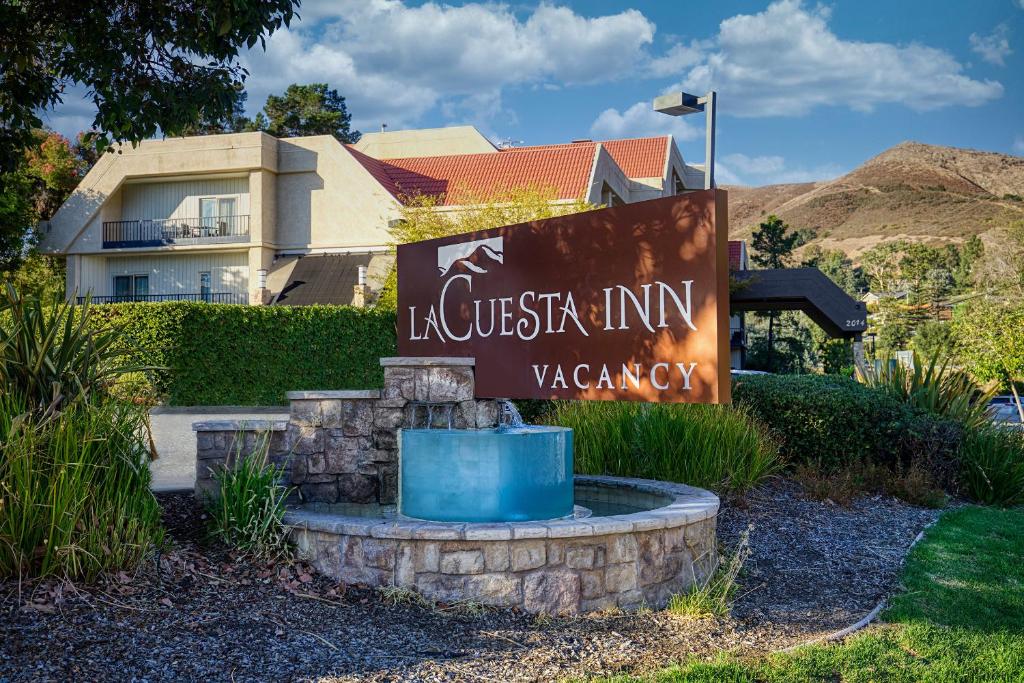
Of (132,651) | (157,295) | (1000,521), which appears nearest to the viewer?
(132,651)

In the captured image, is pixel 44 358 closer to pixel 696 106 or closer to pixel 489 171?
pixel 696 106

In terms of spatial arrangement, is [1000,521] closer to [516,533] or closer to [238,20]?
[516,533]

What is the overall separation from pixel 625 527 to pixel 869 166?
399 feet

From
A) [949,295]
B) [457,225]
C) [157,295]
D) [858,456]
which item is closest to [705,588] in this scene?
[858,456]

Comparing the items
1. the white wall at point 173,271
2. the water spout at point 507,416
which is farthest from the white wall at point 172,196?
the water spout at point 507,416

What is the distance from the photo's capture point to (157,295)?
31516 millimetres

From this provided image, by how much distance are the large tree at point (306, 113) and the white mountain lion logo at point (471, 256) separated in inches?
1891

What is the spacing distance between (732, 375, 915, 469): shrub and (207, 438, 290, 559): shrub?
636cm

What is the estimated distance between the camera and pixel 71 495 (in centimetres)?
549

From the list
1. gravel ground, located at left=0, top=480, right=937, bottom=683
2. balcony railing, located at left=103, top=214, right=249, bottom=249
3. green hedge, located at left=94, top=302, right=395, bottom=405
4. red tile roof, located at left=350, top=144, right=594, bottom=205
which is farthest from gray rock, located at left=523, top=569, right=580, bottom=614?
balcony railing, located at left=103, top=214, right=249, bottom=249

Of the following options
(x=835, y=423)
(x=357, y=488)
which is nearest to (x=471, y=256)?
(x=357, y=488)

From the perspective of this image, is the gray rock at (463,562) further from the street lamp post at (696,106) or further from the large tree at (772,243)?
the large tree at (772,243)

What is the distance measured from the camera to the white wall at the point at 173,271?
3138cm

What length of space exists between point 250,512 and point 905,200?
109 metres
